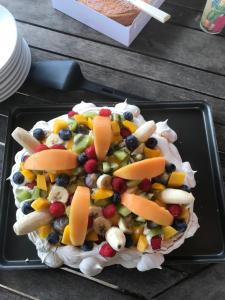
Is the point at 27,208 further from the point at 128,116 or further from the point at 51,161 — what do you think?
the point at 128,116

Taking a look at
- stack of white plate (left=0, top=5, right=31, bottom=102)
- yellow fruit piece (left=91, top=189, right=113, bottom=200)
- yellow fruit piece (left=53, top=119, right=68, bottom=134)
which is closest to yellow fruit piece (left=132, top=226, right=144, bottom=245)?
yellow fruit piece (left=91, top=189, right=113, bottom=200)

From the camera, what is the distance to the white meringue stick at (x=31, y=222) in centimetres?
81

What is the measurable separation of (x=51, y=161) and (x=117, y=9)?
0.65m

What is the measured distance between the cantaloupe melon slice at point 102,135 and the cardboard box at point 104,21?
19.3 inches

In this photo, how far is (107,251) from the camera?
83cm

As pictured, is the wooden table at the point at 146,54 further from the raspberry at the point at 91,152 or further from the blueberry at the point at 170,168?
the raspberry at the point at 91,152

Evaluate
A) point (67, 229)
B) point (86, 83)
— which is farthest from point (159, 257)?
point (86, 83)

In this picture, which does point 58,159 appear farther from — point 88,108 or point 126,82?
point 126,82

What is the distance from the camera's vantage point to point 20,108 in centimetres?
112

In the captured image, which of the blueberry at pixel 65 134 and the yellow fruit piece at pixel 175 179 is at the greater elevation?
the yellow fruit piece at pixel 175 179

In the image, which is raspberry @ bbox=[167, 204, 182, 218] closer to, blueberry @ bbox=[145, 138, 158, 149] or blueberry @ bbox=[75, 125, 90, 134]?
blueberry @ bbox=[145, 138, 158, 149]

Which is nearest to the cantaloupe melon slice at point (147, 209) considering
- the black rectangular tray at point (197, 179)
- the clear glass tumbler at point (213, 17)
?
the black rectangular tray at point (197, 179)

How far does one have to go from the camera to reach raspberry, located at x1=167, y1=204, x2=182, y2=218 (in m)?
0.84

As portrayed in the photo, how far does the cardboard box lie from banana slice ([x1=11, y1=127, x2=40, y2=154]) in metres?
0.53
